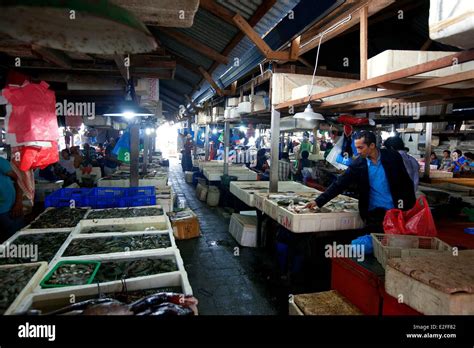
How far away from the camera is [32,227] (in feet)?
16.0

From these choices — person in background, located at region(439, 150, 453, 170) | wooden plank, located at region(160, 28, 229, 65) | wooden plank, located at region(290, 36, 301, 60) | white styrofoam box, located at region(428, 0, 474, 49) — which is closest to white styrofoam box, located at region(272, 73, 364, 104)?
wooden plank, located at region(290, 36, 301, 60)

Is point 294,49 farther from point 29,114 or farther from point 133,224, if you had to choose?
point 29,114

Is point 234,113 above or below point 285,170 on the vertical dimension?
above

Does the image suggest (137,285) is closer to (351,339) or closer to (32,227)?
(351,339)

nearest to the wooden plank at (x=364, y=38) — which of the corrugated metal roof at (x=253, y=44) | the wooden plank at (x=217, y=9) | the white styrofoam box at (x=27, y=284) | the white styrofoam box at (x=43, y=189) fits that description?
the corrugated metal roof at (x=253, y=44)

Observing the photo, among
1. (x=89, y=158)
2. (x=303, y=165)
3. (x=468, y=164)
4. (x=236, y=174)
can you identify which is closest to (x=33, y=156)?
(x=236, y=174)

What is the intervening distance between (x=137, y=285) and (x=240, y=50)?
4720mm

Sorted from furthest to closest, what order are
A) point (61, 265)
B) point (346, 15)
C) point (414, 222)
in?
point (346, 15) < point (414, 222) < point (61, 265)

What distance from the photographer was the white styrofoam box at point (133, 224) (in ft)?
16.6

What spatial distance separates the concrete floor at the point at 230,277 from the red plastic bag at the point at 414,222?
207 centimetres

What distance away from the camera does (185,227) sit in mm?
7863

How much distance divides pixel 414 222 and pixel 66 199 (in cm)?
622

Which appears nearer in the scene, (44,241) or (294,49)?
(44,241)

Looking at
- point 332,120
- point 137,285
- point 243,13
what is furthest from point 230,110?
point 137,285
